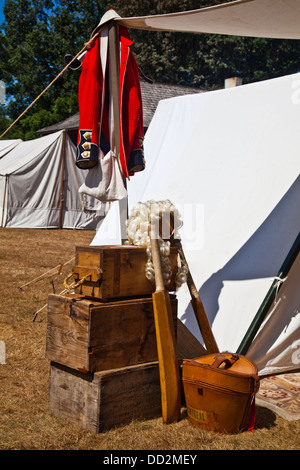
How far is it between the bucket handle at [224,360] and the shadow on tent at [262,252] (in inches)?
36.9

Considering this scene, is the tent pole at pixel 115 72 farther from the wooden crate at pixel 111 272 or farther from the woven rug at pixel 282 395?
the woven rug at pixel 282 395

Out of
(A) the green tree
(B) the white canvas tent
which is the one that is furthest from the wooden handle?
(A) the green tree

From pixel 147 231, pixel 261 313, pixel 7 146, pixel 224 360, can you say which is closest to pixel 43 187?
pixel 7 146

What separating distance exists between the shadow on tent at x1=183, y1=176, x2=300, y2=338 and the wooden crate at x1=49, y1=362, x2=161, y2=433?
0.98 meters

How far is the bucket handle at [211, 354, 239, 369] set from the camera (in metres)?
2.59

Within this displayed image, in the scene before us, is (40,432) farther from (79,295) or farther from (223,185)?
(223,185)

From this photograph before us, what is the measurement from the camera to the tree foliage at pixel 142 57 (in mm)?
25328

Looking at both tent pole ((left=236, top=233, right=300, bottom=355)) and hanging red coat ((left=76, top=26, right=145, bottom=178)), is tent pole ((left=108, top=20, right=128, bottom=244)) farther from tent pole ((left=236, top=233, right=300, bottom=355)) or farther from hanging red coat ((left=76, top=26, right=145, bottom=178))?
tent pole ((left=236, top=233, right=300, bottom=355))

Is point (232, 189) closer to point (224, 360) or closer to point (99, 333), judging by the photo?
point (224, 360)

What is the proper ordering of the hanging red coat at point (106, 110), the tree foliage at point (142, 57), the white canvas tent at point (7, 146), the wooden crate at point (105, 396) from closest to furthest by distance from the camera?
the wooden crate at point (105, 396) → the hanging red coat at point (106, 110) → the white canvas tent at point (7, 146) → the tree foliage at point (142, 57)

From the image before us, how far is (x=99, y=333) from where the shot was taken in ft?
8.57

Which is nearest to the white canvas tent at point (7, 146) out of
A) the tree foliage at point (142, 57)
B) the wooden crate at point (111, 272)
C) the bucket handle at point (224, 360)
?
the tree foliage at point (142, 57)

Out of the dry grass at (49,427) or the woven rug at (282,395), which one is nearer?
the dry grass at (49,427)

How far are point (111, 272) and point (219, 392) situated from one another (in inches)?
29.9
